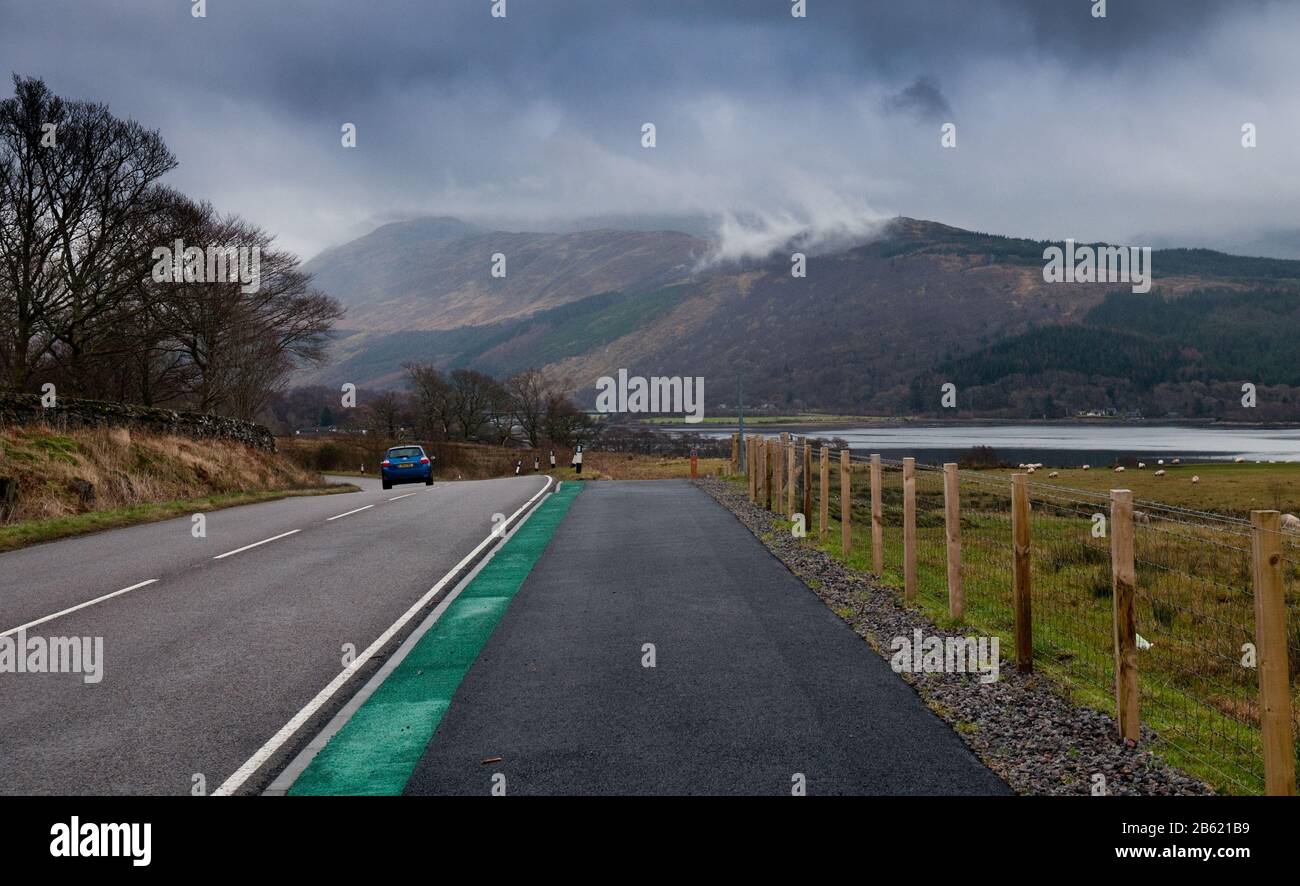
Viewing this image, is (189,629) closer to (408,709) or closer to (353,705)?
(353,705)

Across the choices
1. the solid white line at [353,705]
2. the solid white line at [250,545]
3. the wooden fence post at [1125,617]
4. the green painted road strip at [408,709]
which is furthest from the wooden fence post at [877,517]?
the solid white line at [250,545]

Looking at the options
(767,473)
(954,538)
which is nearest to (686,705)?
(954,538)

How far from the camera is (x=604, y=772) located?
5.55 metres

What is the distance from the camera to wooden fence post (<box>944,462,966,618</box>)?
9.56 meters

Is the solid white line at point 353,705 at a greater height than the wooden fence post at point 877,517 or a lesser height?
lesser

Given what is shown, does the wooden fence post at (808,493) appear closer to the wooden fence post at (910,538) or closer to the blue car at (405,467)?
the wooden fence post at (910,538)

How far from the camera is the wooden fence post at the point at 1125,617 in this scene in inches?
241

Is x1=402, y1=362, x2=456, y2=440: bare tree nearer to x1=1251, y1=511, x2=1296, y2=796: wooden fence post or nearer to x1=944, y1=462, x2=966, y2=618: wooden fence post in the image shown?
x1=944, y1=462, x2=966, y2=618: wooden fence post

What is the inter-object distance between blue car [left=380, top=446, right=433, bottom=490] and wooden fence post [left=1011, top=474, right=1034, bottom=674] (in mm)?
31485

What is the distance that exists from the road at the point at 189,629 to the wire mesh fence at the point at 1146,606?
563 cm

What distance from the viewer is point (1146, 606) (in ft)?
50.0

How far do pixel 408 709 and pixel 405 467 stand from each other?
→ 3124 cm
